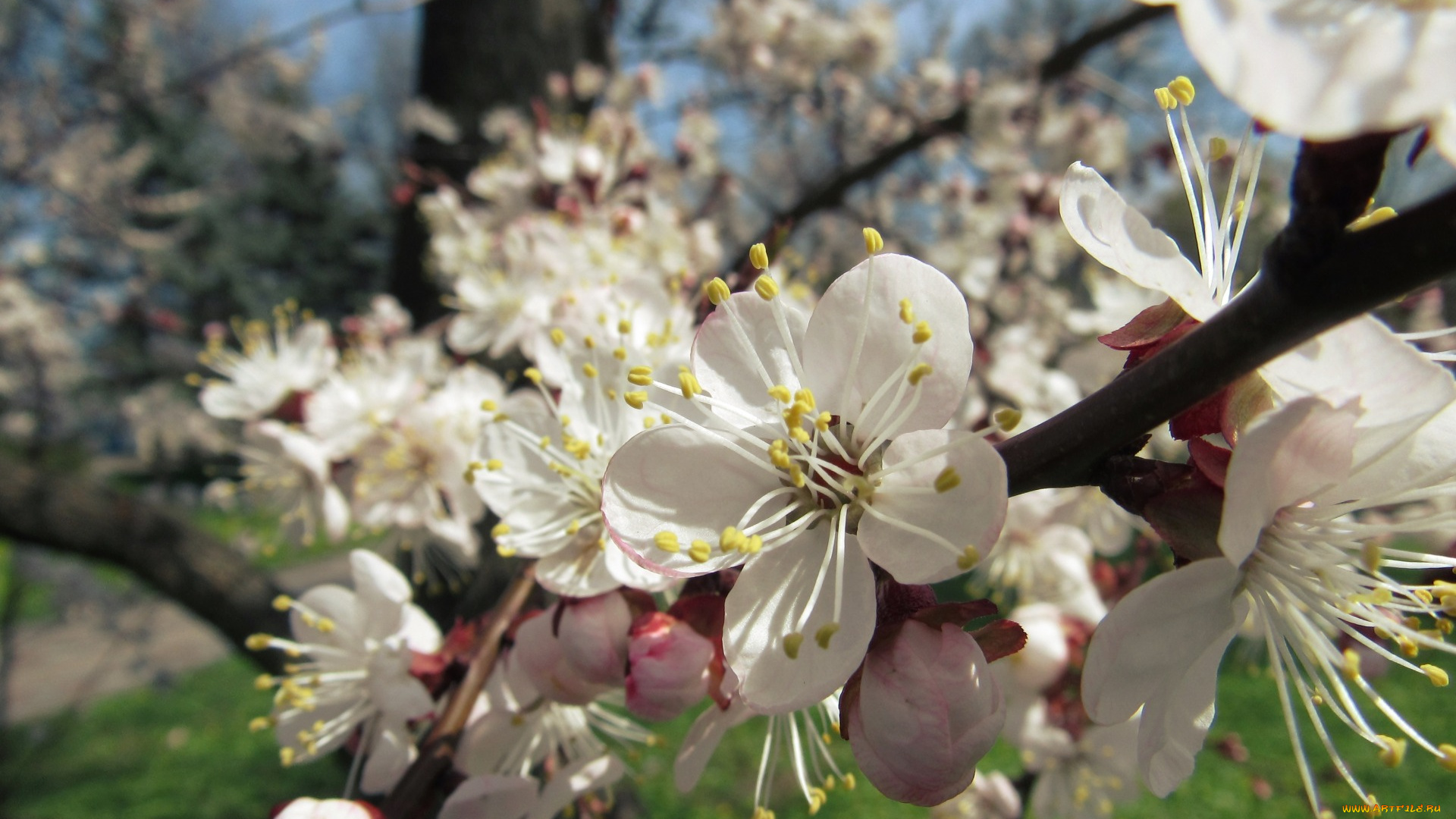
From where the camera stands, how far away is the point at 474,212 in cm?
282

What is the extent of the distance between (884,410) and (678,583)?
296 millimetres

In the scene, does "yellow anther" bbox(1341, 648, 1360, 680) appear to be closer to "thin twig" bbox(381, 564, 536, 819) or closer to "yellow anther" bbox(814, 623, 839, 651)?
"yellow anther" bbox(814, 623, 839, 651)

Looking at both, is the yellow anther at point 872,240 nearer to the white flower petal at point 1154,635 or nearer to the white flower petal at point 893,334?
the white flower petal at point 893,334

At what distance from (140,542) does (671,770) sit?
2987 mm

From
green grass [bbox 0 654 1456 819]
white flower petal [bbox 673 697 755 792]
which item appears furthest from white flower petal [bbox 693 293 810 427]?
green grass [bbox 0 654 1456 819]

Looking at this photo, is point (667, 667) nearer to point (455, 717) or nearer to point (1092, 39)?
point (455, 717)

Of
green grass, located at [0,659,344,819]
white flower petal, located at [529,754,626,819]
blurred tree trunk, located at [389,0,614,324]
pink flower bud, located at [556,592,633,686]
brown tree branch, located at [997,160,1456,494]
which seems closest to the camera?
brown tree branch, located at [997,160,1456,494]

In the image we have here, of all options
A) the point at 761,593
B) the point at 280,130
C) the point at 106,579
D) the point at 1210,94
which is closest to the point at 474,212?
the point at 761,593

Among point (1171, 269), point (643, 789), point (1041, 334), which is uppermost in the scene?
point (1171, 269)

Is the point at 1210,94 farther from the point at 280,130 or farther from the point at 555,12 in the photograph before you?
the point at 280,130

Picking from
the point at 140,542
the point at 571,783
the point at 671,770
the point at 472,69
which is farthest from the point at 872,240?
the point at 671,770

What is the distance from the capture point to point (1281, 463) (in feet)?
1.48

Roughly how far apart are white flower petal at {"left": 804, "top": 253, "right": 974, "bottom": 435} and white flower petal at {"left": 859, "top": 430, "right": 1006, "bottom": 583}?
43 millimetres

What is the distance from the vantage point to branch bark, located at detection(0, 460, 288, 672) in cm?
194
